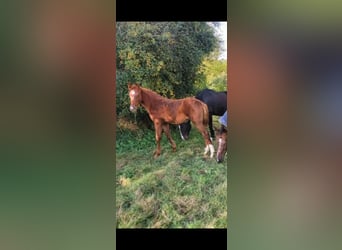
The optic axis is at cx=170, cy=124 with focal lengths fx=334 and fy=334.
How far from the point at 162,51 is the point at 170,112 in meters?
0.58

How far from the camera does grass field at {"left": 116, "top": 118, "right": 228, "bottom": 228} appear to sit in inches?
117

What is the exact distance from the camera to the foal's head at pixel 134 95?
121 inches

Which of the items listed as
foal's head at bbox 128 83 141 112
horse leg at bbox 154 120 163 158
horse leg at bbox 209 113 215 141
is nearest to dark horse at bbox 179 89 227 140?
horse leg at bbox 209 113 215 141

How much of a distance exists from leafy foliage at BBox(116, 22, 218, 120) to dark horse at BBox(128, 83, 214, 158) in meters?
0.16

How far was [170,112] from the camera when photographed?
10.5ft

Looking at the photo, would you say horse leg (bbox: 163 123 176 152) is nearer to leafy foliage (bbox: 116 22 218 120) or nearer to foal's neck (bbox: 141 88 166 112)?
foal's neck (bbox: 141 88 166 112)

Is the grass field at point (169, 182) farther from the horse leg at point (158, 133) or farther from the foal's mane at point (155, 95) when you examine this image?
the foal's mane at point (155, 95)

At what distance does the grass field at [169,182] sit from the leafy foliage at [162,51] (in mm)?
392
